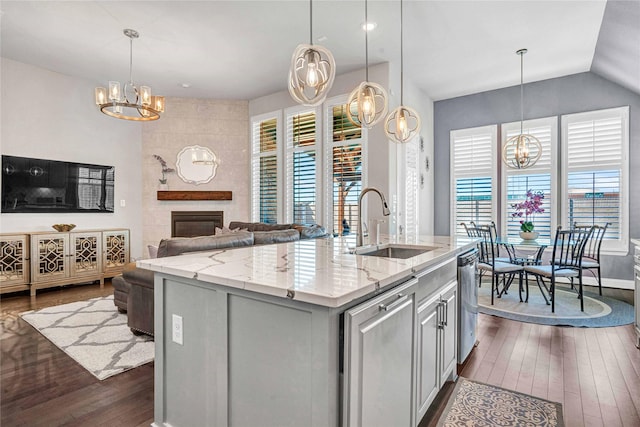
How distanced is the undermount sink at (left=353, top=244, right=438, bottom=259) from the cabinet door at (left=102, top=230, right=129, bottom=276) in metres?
4.75

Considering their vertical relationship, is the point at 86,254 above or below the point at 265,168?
below

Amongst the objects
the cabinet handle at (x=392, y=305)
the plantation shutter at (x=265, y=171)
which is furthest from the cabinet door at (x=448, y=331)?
the plantation shutter at (x=265, y=171)

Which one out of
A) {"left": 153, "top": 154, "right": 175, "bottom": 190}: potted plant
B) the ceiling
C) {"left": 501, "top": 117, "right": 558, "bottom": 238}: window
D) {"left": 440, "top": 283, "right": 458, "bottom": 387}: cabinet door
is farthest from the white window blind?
{"left": 440, "top": 283, "right": 458, "bottom": 387}: cabinet door

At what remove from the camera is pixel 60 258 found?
483 centimetres

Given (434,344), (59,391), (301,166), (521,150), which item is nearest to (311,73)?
(434,344)

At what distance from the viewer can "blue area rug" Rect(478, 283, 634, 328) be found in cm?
362

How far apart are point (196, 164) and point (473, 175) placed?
5.28m

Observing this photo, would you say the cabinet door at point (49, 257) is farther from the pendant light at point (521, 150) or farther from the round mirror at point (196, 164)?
the pendant light at point (521, 150)

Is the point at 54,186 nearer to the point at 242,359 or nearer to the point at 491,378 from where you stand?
the point at 242,359

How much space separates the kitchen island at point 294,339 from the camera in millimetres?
1177

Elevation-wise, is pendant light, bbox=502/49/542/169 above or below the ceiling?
below

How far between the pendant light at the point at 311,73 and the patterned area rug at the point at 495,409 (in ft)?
7.44

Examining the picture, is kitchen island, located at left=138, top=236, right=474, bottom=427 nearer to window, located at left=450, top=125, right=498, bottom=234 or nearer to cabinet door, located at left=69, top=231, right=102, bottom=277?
cabinet door, located at left=69, top=231, right=102, bottom=277

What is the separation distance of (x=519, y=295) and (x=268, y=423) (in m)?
4.36
